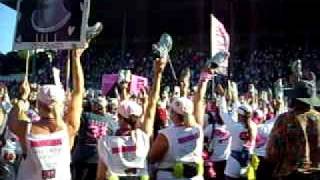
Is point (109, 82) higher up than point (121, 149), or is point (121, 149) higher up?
point (109, 82)

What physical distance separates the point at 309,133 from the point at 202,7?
2416 cm

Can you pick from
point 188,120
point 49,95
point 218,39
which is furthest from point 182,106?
point 218,39

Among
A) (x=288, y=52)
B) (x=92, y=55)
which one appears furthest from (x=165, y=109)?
(x=92, y=55)

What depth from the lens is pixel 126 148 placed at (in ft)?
17.4

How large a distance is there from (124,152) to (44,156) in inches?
35.8

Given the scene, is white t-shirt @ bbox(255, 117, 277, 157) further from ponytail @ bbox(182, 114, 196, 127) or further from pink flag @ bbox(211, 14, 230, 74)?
ponytail @ bbox(182, 114, 196, 127)

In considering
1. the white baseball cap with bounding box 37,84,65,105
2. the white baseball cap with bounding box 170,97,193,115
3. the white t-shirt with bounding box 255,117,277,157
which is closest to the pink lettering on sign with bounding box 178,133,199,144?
the white baseball cap with bounding box 170,97,193,115

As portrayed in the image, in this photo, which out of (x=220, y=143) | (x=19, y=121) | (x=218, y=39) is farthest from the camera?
(x=218, y=39)

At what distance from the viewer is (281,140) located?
5.22 m

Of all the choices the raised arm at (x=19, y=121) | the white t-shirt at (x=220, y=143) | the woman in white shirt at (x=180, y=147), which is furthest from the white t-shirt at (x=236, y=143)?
the raised arm at (x=19, y=121)

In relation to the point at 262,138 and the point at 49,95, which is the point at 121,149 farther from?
the point at 262,138

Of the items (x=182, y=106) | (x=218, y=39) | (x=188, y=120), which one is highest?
(x=218, y=39)

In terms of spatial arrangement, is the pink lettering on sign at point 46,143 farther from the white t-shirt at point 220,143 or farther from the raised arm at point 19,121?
the white t-shirt at point 220,143

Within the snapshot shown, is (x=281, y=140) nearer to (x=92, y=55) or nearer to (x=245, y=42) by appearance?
(x=245, y=42)
